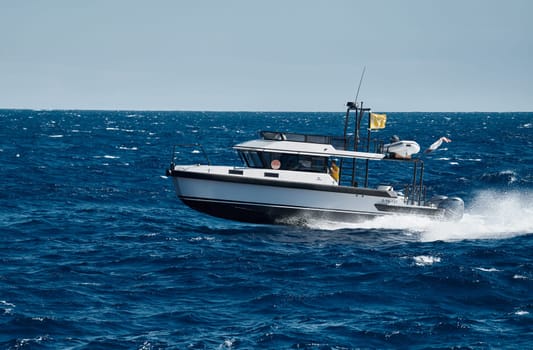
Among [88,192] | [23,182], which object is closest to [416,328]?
[88,192]

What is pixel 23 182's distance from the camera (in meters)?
38.2

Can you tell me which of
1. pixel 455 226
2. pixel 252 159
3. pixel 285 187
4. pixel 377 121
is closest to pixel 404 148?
pixel 377 121

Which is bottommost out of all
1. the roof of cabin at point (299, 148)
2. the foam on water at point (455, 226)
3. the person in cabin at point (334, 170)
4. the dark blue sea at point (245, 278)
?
the dark blue sea at point (245, 278)

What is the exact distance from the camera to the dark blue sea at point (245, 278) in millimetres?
15094

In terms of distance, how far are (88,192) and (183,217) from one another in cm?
795

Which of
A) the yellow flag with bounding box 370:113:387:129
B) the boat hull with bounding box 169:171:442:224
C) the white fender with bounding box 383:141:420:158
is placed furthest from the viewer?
the white fender with bounding box 383:141:420:158

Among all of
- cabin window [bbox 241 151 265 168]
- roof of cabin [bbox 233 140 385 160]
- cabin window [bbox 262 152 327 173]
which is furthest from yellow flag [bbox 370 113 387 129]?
cabin window [bbox 241 151 265 168]

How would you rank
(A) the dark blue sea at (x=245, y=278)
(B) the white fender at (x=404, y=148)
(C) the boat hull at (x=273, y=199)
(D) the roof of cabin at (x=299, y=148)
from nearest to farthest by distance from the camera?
(A) the dark blue sea at (x=245, y=278)
(C) the boat hull at (x=273, y=199)
(D) the roof of cabin at (x=299, y=148)
(B) the white fender at (x=404, y=148)

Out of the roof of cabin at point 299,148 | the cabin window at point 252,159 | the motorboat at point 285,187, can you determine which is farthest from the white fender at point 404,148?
the cabin window at point 252,159

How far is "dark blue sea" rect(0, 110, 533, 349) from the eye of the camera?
594 inches

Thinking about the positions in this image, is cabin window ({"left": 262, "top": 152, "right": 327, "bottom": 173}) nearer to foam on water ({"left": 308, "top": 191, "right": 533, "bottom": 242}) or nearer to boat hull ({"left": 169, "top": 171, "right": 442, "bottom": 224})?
boat hull ({"left": 169, "top": 171, "right": 442, "bottom": 224})

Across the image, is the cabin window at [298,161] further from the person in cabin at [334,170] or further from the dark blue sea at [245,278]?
the dark blue sea at [245,278]

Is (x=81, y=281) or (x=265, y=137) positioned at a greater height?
(x=265, y=137)

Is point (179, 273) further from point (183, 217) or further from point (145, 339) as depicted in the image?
point (183, 217)
